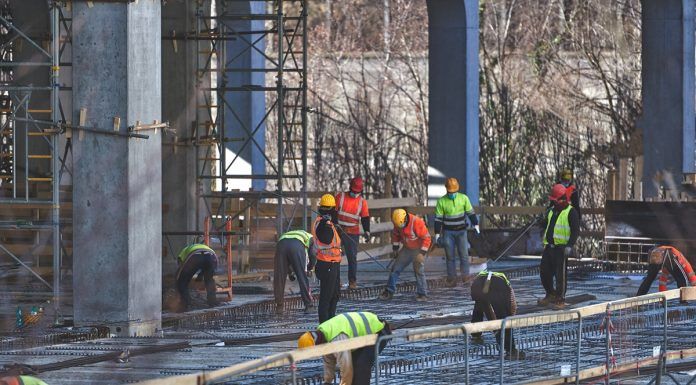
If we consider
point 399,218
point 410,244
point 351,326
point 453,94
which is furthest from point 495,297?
point 453,94

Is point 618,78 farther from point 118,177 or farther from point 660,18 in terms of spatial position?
point 118,177

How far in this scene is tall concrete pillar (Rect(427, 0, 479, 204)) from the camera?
2967 cm

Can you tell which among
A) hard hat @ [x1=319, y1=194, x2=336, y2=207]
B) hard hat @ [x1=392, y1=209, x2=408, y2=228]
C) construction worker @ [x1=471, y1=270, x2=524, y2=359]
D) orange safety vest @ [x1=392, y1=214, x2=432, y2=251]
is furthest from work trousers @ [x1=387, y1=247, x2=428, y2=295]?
construction worker @ [x1=471, y1=270, x2=524, y2=359]

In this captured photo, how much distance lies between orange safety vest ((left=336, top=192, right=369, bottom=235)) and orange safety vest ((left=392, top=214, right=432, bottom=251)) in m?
2.04

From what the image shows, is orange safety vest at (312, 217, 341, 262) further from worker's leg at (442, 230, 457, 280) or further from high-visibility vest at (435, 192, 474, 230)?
worker's leg at (442, 230, 457, 280)

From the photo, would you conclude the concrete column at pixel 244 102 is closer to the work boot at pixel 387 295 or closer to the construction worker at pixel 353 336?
the work boot at pixel 387 295

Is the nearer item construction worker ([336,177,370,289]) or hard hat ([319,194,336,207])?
hard hat ([319,194,336,207])

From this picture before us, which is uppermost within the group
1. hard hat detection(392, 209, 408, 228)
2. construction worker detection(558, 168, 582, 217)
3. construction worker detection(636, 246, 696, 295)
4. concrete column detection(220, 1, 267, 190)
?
concrete column detection(220, 1, 267, 190)

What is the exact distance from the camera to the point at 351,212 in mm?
23391

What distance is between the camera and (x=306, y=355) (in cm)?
983

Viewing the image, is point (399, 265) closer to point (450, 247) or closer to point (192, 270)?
point (450, 247)

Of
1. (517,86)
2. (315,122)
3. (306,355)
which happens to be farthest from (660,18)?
(306,355)

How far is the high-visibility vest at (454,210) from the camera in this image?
23609 mm

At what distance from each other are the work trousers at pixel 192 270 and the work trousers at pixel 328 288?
290 cm
